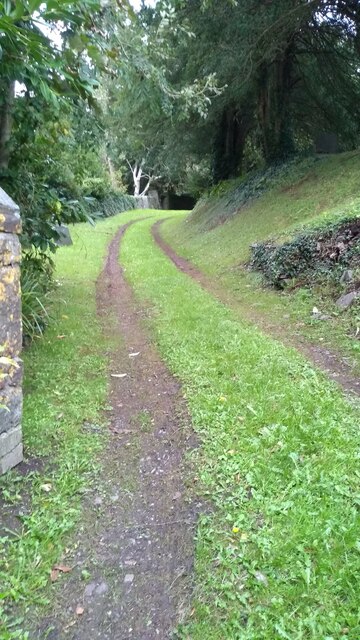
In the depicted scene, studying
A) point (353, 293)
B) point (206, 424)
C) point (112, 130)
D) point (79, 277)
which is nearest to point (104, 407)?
point (206, 424)

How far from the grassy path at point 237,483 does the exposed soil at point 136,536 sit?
5 cm

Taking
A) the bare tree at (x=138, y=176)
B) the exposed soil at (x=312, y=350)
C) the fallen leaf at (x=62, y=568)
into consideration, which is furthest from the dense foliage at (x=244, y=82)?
the bare tree at (x=138, y=176)

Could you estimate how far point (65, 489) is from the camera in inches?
112

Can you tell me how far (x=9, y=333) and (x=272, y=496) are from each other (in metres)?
1.98

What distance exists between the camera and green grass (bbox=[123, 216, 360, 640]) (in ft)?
6.49

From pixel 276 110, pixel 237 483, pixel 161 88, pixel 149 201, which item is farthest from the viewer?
pixel 149 201

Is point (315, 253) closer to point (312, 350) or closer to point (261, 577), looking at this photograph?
Result: point (312, 350)

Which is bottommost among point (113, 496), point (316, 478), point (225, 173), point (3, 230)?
point (113, 496)

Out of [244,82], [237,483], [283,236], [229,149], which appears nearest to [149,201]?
[229,149]

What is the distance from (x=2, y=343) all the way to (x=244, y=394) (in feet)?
6.96

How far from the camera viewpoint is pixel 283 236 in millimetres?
9047

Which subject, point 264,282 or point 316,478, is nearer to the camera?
point 316,478

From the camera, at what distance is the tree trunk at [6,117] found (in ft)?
13.9

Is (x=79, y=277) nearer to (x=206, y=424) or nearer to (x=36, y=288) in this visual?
(x=36, y=288)
